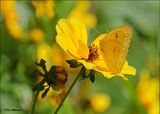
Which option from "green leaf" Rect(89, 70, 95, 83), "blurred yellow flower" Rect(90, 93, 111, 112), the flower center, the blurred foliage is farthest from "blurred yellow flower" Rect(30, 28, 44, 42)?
"green leaf" Rect(89, 70, 95, 83)

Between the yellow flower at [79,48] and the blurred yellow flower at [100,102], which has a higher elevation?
the yellow flower at [79,48]

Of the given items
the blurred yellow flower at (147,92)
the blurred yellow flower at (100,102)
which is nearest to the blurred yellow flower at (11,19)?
the blurred yellow flower at (100,102)

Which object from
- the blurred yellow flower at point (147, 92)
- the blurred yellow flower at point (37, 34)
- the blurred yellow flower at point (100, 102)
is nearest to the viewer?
the blurred yellow flower at point (37, 34)

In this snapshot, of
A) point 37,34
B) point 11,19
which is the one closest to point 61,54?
point 37,34

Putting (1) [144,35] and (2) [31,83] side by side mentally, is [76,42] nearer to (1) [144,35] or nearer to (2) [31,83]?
(2) [31,83]

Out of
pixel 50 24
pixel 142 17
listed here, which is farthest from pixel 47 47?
pixel 142 17

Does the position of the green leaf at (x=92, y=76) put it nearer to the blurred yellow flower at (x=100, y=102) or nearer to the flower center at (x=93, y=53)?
the flower center at (x=93, y=53)

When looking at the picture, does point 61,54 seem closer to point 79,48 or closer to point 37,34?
point 37,34

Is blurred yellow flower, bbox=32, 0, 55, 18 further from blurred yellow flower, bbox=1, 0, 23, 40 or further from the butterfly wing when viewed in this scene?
the butterfly wing
